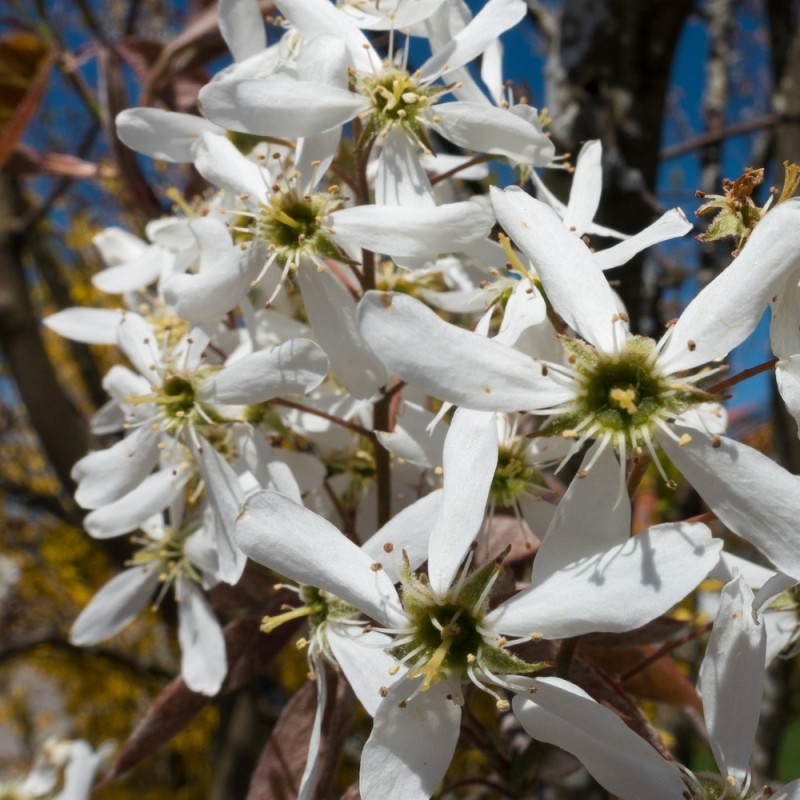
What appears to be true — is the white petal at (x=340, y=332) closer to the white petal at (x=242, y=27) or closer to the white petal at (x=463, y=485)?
the white petal at (x=463, y=485)

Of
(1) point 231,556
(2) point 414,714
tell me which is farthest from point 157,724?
(2) point 414,714

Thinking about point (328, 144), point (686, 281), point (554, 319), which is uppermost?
point (328, 144)

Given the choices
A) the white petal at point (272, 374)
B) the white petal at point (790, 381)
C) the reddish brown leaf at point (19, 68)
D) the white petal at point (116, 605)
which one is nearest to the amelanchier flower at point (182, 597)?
the white petal at point (116, 605)

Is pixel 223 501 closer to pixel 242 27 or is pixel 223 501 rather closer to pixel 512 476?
pixel 512 476

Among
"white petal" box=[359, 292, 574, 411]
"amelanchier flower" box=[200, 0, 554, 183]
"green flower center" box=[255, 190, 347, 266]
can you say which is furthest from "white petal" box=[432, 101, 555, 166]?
"white petal" box=[359, 292, 574, 411]

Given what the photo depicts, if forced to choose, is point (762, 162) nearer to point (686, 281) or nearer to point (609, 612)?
point (686, 281)

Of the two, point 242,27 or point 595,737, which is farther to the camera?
point 242,27

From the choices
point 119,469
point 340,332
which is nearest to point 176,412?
point 119,469
